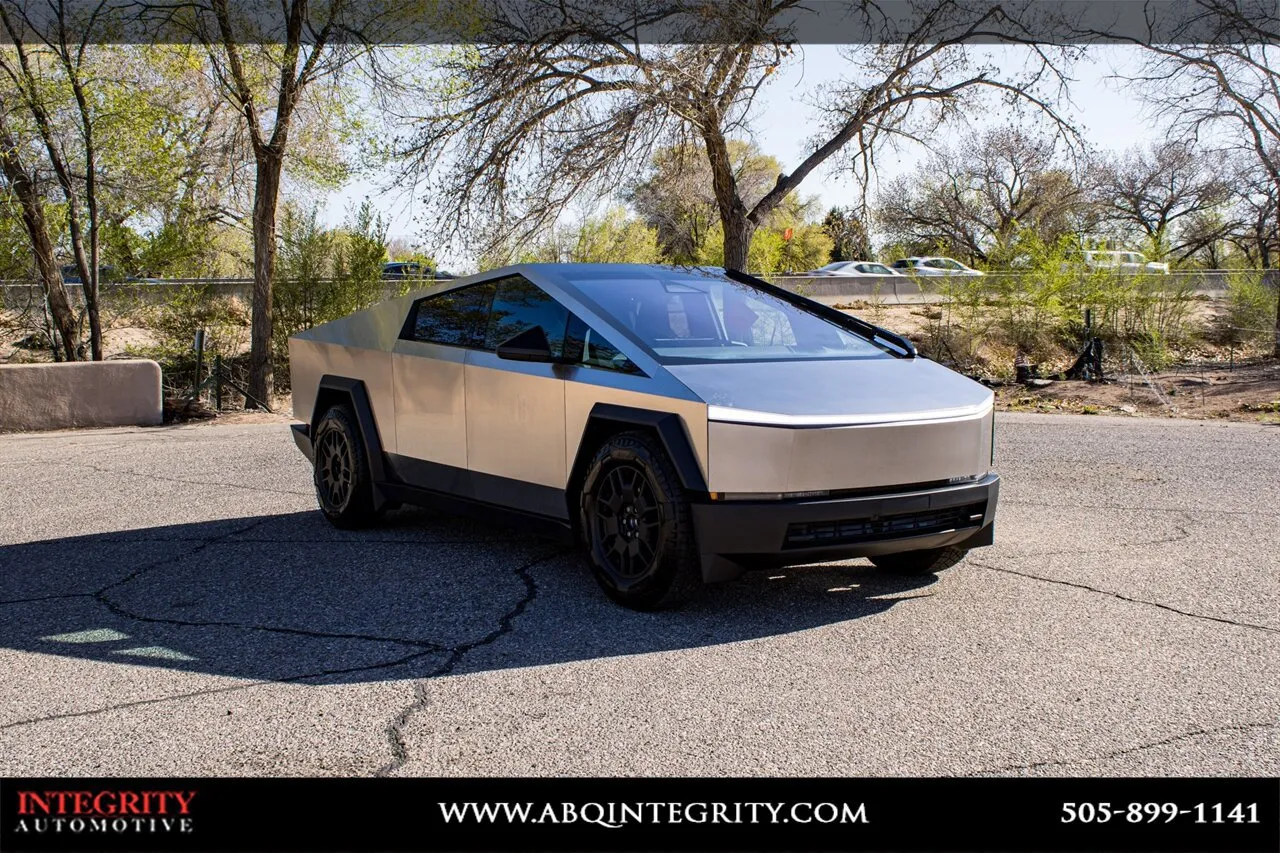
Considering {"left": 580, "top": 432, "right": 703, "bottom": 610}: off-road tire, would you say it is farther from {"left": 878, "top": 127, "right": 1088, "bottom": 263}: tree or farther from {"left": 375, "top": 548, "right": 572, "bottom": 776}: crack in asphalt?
{"left": 878, "top": 127, "right": 1088, "bottom": 263}: tree

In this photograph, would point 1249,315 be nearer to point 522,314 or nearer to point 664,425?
point 522,314

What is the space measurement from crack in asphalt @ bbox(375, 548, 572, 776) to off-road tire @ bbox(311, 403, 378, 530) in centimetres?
132

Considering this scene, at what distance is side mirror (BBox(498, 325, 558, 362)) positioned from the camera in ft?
19.3

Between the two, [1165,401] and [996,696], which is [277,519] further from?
[1165,401]

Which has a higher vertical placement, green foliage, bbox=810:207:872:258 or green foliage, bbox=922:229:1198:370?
green foliage, bbox=810:207:872:258

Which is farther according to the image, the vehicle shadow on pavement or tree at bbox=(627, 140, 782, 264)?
tree at bbox=(627, 140, 782, 264)
